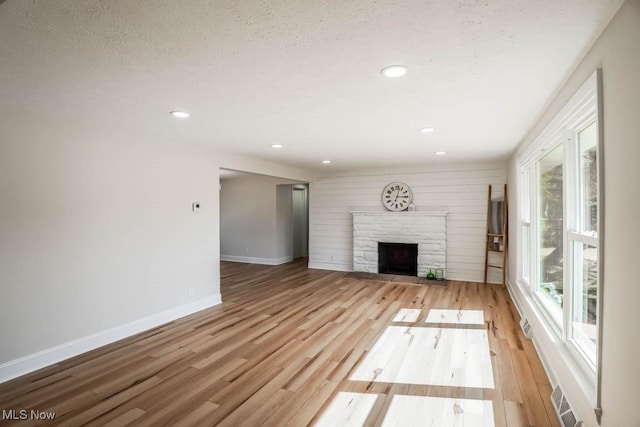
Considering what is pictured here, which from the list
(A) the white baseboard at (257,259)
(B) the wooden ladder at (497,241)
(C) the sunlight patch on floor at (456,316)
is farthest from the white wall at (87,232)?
(B) the wooden ladder at (497,241)

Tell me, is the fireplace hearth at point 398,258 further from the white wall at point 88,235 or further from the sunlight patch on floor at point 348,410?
the sunlight patch on floor at point 348,410

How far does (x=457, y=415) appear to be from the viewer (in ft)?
7.08

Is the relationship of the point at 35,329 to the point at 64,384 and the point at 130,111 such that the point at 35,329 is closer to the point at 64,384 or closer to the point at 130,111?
the point at 64,384

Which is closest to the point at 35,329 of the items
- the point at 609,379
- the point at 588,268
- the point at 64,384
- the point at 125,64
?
the point at 64,384

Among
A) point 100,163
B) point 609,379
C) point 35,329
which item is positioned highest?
point 100,163

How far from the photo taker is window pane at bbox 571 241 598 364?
2.00 meters

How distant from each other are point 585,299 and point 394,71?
1.98 metres

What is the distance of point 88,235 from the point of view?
333 centimetres

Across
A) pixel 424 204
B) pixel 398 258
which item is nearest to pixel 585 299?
pixel 424 204

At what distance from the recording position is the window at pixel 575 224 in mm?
1943

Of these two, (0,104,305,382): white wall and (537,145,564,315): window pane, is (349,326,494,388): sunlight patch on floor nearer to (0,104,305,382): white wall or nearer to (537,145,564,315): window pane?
(537,145,564,315): window pane

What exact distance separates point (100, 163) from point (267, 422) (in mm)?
2989

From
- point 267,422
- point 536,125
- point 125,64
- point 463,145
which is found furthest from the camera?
point 463,145

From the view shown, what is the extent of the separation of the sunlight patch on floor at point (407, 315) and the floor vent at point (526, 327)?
1.15 meters
